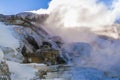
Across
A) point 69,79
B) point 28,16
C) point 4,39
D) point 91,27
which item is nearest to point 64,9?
point 91,27

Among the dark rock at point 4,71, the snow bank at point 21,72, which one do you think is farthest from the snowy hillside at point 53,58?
the dark rock at point 4,71

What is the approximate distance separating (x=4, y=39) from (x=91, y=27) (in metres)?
26.5

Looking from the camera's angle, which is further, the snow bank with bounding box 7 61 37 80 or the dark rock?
the snow bank with bounding box 7 61 37 80

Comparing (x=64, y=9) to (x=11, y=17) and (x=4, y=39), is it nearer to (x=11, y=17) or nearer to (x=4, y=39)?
(x=11, y=17)

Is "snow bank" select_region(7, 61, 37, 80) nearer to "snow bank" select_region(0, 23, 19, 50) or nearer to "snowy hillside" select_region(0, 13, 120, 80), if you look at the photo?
"snowy hillside" select_region(0, 13, 120, 80)

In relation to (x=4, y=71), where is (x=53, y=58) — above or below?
above

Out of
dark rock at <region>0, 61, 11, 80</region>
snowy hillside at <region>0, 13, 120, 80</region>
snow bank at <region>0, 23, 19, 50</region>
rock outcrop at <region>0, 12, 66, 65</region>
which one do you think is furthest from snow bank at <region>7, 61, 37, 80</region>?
rock outcrop at <region>0, 12, 66, 65</region>

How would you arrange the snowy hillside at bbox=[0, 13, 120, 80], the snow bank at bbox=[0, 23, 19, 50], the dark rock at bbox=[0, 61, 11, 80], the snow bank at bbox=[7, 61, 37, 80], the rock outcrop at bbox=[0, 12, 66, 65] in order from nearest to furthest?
the dark rock at bbox=[0, 61, 11, 80] → the snow bank at bbox=[7, 61, 37, 80] → the snowy hillside at bbox=[0, 13, 120, 80] → the snow bank at bbox=[0, 23, 19, 50] → the rock outcrop at bbox=[0, 12, 66, 65]

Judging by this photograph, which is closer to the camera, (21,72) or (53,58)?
(21,72)

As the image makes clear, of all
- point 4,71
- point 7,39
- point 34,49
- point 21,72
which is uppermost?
point 7,39

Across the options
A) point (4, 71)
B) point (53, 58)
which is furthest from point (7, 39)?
point (4, 71)

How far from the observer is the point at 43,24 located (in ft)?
146

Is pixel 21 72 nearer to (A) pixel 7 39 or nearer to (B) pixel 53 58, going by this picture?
(A) pixel 7 39

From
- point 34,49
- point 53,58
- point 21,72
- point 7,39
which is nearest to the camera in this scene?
point 21,72
